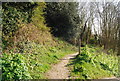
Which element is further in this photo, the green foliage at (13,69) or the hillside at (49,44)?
the hillside at (49,44)

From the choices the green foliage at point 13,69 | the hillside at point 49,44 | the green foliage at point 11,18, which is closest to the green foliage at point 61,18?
the hillside at point 49,44

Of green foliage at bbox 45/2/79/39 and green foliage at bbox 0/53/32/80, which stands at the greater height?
green foliage at bbox 45/2/79/39

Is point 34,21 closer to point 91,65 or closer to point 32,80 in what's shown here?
point 91,65

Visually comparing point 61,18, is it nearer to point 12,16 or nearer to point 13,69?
point 12,16

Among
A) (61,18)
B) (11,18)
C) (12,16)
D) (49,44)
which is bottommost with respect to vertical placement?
(49,44)

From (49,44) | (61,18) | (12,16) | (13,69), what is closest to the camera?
(13,69)

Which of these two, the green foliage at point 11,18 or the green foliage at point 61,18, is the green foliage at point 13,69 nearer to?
the green foliage at point 11,18

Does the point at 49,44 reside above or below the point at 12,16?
below

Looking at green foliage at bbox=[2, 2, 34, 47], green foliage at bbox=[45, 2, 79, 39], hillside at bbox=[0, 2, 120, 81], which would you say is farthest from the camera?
green foliage at bbox=[45, 2, 79, 39]

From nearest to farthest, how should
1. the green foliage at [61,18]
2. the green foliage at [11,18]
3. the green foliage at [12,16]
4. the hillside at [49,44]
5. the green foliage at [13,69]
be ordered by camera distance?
the green foliage at [13,69] → the hillside at [49,44] → the green foliage at [11,18] → the green foliage at [12,16] → the green foliage at [61,18]

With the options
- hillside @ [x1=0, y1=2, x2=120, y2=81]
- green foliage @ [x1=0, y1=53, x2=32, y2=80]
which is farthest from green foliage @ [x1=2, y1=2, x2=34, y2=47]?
green foliage @ [x1=0, y1=53, x2=32, y2=80]

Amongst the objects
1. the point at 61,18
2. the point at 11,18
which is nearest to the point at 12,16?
the point at 11,18

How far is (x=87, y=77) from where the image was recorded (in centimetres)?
690

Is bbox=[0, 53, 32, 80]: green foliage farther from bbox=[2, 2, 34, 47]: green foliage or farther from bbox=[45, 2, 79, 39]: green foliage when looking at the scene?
bbox=[45, 2, 79, 39]: green foliage
